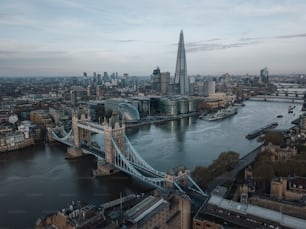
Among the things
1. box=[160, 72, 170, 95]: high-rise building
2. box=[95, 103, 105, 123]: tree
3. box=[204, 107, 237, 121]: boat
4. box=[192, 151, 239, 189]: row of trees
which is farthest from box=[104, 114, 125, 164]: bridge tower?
box=[160, 72, 170, 95]: high-rise building

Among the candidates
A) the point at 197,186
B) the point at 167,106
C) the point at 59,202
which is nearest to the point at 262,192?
the point at 197,186

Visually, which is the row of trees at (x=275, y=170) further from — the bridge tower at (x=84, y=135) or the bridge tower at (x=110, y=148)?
the bridge tower at (x=84, y=135)

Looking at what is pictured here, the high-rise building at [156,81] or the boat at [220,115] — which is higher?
the high-rise building at [156,81]

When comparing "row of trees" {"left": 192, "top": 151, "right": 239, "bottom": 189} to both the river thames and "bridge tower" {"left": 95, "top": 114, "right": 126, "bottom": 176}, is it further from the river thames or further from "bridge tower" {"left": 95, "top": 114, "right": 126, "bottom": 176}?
"bridge tower" {"left": 95, "top": 114, "right": 126, "bottom": 176}

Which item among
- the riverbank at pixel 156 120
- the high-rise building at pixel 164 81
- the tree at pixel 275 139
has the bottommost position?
the riverbank at pixel 156 120

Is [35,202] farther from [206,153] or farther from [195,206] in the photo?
[206,153]

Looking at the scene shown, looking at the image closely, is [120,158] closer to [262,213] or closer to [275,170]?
[275,170]

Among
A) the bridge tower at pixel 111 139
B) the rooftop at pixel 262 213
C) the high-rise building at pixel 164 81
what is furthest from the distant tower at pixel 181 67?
the rooftop at pixel 262 213
